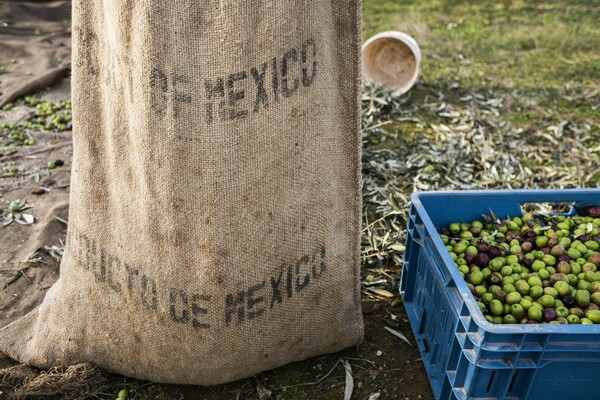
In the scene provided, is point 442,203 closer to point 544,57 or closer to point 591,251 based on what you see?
point 591,251

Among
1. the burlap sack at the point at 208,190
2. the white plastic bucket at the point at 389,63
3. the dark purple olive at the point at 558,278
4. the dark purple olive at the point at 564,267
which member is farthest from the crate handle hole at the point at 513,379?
the white plastic bucket at the point at 389,63

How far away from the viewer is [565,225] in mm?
3061

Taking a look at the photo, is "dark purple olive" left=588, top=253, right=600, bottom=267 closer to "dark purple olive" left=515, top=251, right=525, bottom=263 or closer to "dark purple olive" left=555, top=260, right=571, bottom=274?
"dark purple olive" left=555, top=260, right=571, bottom=274

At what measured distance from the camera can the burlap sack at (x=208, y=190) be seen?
7.02 feet

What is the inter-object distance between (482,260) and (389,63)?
3.81m

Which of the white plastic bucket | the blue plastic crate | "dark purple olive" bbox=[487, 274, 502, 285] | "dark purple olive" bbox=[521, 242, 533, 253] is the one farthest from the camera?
the white plastic bucket

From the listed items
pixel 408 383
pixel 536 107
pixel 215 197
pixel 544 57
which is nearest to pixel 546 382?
pixel 408 383

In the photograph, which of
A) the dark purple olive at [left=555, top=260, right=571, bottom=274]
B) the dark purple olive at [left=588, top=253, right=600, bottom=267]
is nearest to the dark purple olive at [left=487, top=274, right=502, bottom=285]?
the dark purple olive at [left=555, top=260, right=571, bottom=274]

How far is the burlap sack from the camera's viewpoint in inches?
84.3

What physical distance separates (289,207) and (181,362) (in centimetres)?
87

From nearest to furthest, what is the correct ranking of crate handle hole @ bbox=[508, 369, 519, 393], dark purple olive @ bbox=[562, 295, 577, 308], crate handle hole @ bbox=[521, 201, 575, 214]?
1. crate handle hole @ bbox=[508, 369, 519, 393]
2. dark purple olive @ bbox=[562, 295, 577, 308]
3. crate handle hole @ bbox=[521, 201, 575, 214]

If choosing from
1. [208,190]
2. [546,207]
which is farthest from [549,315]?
[546,207]

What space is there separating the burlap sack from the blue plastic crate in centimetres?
41

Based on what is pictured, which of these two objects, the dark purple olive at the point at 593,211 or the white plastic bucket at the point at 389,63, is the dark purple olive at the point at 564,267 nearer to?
the dark purple olive at the point at 593,211
